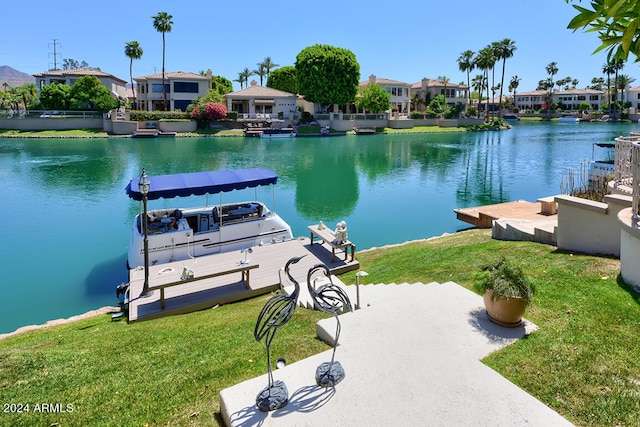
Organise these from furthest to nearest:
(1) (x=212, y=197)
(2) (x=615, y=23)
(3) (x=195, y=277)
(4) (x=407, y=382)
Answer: (1) (x=212, y=197), (3) (x=195, y=277), (4) (x=407, y=382), (2) (x=615, y=23)

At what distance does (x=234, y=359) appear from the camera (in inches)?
225

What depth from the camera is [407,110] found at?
9088 cm

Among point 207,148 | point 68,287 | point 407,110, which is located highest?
point 407,110

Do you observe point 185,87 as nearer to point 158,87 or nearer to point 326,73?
point 158,87

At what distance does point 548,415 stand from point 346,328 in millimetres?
2757

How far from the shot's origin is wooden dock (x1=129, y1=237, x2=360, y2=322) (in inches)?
384

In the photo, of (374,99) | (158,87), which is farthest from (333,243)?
(158,87)

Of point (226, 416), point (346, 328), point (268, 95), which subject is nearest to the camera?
point (226, 416)

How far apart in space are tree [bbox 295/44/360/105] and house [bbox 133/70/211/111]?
62.3ft

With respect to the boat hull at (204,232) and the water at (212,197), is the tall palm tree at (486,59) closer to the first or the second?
the water at (212,197)

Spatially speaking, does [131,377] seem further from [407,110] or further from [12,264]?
[407,110]

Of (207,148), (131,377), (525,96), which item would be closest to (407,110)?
(207,148)

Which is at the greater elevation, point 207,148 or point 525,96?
point 525,96

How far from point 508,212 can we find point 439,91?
87487 mm
